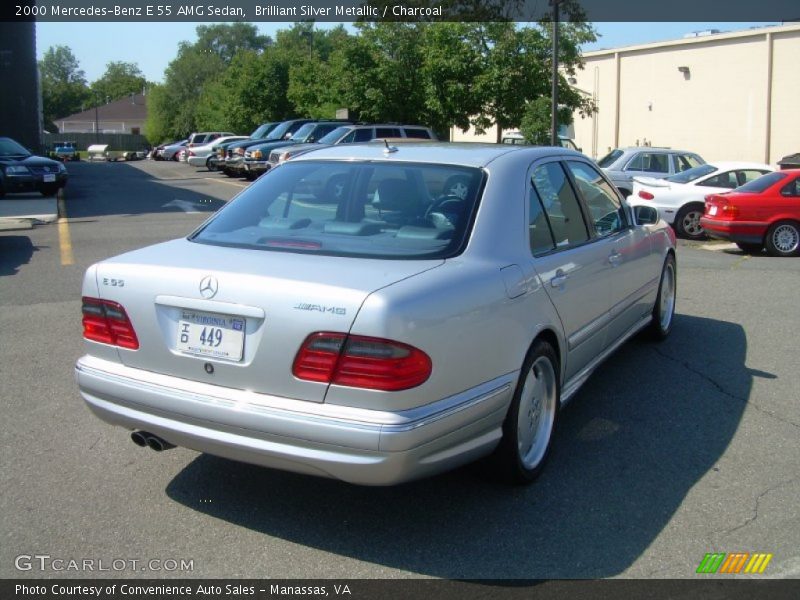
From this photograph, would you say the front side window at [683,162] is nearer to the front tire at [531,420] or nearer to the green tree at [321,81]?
the green tree at [321,81]

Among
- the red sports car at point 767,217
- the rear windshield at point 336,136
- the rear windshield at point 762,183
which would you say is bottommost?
the red sports car at point 767,217

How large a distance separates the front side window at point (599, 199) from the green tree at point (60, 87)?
341 ft

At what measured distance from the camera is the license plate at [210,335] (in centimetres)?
365

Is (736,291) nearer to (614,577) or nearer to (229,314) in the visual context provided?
(614,577)

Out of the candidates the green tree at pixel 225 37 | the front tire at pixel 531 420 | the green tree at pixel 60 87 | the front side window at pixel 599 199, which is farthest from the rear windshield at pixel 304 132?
the green tree at pixel 225 37

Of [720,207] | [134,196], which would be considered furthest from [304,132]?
Result: [720,207]

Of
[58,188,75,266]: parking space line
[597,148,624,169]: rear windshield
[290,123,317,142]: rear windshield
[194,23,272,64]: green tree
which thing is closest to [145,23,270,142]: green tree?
[194,23,272,64]: green tree

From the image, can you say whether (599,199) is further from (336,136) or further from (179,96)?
(179,96)

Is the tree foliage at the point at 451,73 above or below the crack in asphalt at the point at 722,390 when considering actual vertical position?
above

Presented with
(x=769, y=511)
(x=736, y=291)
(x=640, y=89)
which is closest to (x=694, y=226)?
(x=736, y=291)

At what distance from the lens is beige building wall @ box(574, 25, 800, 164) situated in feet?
97.5

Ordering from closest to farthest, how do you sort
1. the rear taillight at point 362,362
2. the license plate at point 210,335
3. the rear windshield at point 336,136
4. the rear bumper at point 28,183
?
the rear taillight at point 362,362 → the license plate at point 210,335 → the rear bumper at point 28,183 → the rear windshield at point 336,136

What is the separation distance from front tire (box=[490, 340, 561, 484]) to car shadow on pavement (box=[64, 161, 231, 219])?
14.6 m

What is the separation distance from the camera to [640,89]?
35500mm
